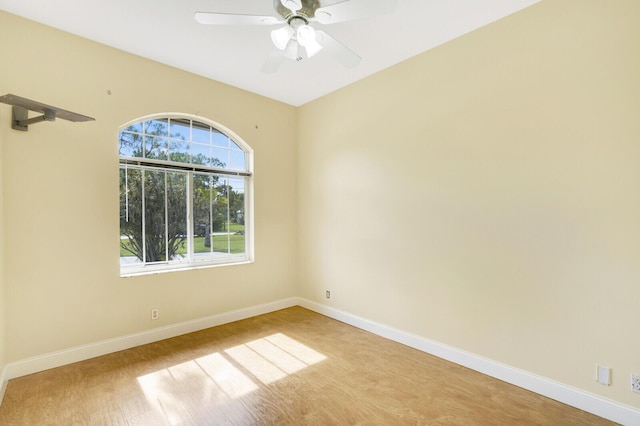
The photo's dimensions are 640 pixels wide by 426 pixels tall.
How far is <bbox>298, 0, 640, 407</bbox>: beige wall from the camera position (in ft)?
6.45

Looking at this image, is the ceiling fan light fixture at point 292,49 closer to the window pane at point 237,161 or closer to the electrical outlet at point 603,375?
the window pane at point 237,161

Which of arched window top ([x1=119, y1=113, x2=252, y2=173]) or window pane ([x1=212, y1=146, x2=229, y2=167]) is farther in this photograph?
window pane ([x1=212, y1=146, x2=229, y2=167])

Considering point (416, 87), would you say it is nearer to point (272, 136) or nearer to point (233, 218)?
point (272, 136)

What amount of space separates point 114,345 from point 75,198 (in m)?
1.45

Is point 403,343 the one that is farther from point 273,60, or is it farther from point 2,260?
point 2,260

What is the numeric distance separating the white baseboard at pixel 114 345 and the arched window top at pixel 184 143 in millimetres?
1845

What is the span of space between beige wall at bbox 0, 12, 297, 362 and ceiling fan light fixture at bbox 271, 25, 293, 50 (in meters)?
1.81

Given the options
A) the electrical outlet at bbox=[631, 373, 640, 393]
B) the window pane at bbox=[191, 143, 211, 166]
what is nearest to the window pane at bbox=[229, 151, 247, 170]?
the window pane at bbox=[191, 143, 211, 166]

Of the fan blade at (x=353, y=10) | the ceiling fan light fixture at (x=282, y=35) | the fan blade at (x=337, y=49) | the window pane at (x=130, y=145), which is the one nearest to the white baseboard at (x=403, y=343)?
the window pane at (x=130, y=145)

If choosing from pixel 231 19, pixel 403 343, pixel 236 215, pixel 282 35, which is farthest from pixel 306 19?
pixel 403 343

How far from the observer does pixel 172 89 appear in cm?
329

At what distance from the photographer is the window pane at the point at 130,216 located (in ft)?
10.0

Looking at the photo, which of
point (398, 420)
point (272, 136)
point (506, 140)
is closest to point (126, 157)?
point (272, 136)

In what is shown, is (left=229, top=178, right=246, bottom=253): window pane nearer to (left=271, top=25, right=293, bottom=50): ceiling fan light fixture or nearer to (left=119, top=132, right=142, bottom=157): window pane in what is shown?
(left=119, top=132, right=142, bottom=157): window pane
